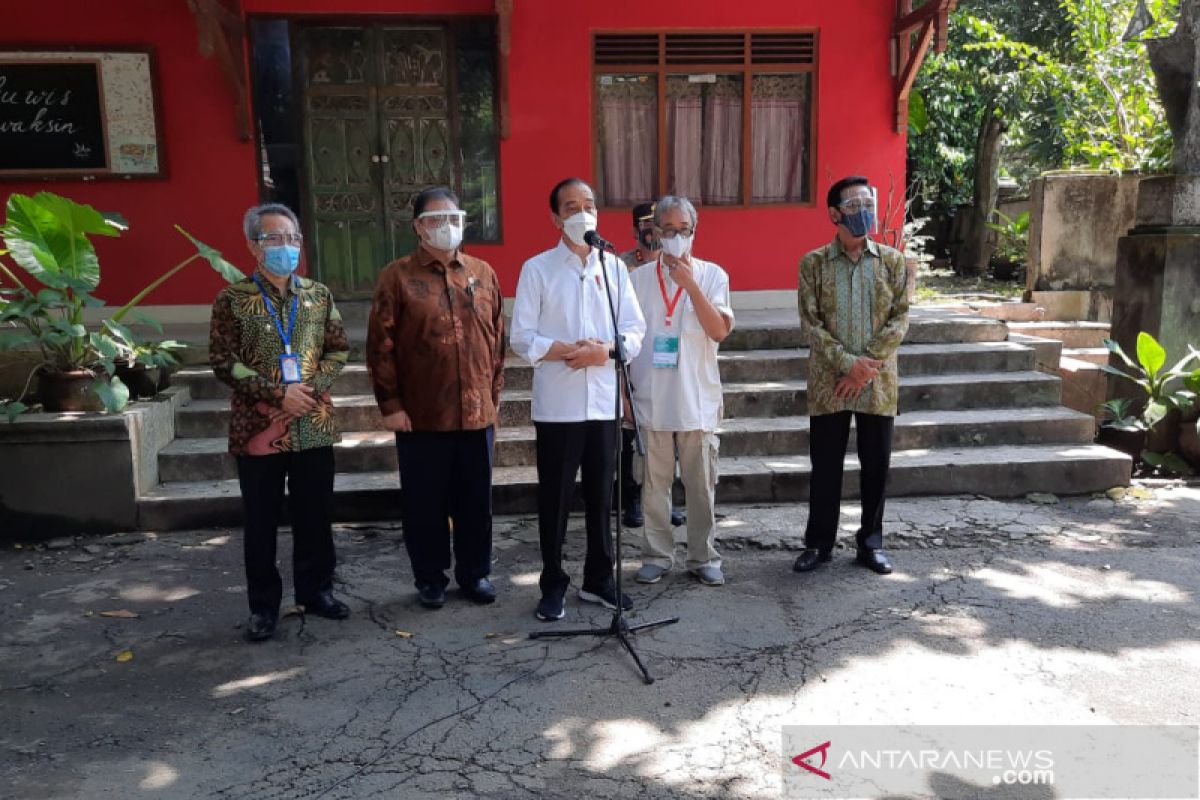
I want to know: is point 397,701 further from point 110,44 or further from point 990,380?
point 110,44

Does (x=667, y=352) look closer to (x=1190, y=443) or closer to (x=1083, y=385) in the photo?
(x=1190, y=443)

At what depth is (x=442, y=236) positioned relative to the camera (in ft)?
12.7

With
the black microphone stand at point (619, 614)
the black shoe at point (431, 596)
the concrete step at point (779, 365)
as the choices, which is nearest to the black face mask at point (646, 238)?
the black microphone stand at point (619, 614)

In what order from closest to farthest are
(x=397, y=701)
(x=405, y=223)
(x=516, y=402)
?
(x=397, y=701), (x=516, y=402), (x=405, y=223)

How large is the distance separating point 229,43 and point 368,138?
128 centimetres

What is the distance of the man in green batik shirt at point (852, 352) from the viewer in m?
4.33

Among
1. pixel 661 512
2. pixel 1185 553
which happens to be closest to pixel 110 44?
pixel 661 512

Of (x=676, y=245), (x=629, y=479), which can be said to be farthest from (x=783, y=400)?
(x=676, y=245)

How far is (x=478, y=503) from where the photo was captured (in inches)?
162

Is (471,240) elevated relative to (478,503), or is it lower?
elevated

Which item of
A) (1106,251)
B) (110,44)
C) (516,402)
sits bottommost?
(516,402)

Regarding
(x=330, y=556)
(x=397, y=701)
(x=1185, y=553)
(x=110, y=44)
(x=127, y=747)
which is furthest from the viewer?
(x=110, y=44)

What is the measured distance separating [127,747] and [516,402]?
3.52 m

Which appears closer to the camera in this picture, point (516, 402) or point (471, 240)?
point (516, 402)
